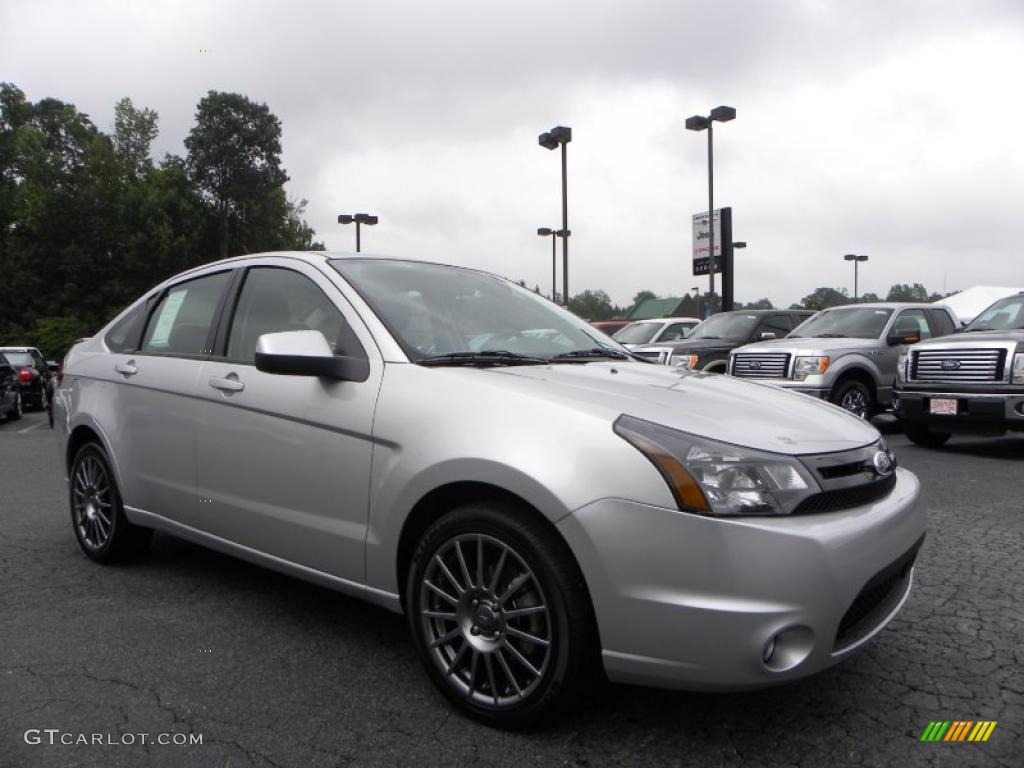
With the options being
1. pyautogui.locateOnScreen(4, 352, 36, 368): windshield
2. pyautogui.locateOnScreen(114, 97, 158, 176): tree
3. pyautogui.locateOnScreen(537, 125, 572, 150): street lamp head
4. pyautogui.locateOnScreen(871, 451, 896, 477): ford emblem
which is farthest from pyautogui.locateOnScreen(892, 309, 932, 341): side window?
pyautogui.locateOnScreen(114, 97, 158, 176): tree

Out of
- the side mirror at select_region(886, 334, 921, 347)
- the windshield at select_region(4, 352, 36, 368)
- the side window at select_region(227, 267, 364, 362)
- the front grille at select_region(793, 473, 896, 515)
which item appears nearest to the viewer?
the front grille at select_region(793, 473, 896, 515)

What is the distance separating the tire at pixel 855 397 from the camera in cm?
1094

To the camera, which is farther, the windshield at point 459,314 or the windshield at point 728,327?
the windshield at point 728,327

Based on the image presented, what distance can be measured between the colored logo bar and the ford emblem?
783mm

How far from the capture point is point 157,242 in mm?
44281

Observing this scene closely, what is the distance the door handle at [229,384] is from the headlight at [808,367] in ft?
28.3

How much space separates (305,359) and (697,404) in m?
1.37

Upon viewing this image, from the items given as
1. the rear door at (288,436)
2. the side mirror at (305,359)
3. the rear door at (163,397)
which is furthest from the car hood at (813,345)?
the side mirror at (305,359)

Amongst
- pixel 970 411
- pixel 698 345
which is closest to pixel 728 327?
pixel 698 345

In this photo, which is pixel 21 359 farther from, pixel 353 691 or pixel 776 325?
pixel 353 691

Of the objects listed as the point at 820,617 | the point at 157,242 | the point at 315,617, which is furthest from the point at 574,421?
the point at 157,242

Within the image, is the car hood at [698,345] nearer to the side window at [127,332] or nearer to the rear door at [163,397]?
the side window at [127,332]

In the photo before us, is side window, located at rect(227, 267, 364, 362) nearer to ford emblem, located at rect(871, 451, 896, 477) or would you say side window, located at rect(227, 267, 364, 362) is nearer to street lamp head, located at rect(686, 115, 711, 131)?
ford emblem, located at rect(871, 451, 896, 477)

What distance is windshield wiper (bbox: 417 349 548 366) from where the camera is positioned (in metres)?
3.06
